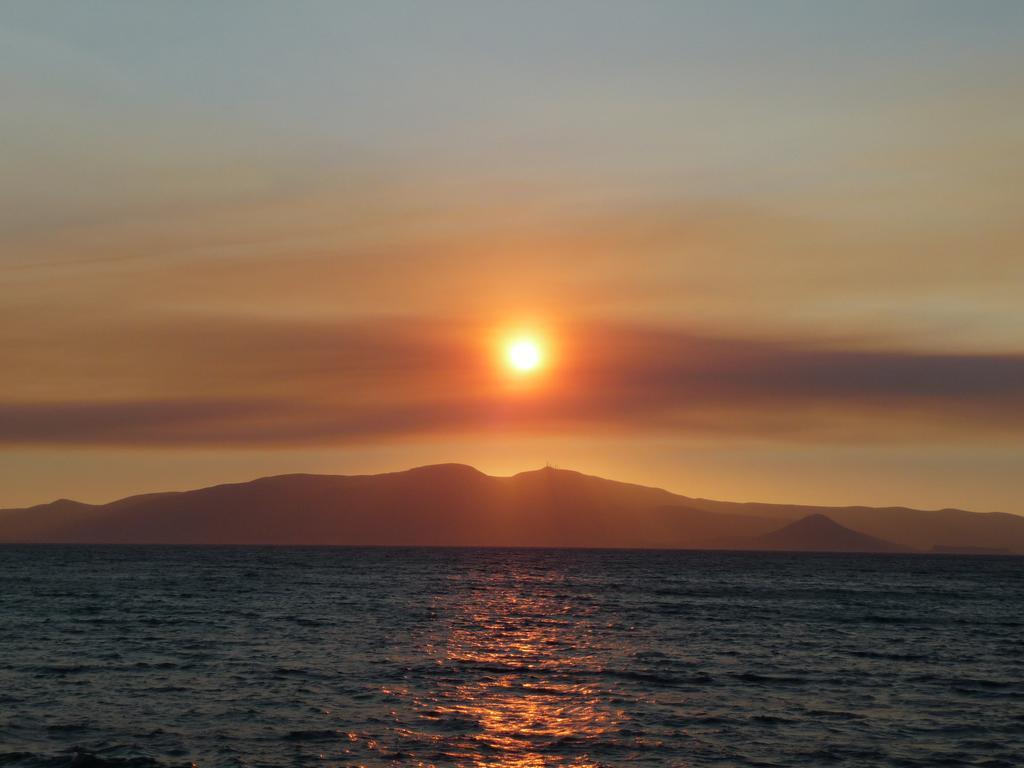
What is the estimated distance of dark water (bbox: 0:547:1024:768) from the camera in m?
31.3

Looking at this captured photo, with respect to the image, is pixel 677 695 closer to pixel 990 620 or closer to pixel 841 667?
pixel 841 667

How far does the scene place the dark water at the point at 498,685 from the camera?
103ft

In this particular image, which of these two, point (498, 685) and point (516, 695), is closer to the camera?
point (516, 695)

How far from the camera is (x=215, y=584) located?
383ft

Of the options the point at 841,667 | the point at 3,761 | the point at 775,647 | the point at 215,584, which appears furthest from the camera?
the point at 215,584

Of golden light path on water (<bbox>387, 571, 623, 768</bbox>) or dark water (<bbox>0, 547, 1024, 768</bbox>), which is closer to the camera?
golden light path on water (<bbox>387, 571, 623, 768</bbox>)

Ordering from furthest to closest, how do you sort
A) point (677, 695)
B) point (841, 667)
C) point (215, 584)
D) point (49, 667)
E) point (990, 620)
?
point (215, 584) → point (990, 620) → point (841, 667) → point (49, 667) → point (677, 695)

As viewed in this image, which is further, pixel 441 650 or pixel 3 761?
pixel 441 650

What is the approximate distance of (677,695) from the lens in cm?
4100

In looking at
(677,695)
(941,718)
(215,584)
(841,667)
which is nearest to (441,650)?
(677,695)

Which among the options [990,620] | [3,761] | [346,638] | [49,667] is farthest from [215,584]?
[3,761]

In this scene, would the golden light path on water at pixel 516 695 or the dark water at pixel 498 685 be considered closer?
the golden light path on water at pixel 516 695

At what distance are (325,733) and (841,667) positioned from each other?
28900 millimetres

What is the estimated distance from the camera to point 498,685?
42875mm
